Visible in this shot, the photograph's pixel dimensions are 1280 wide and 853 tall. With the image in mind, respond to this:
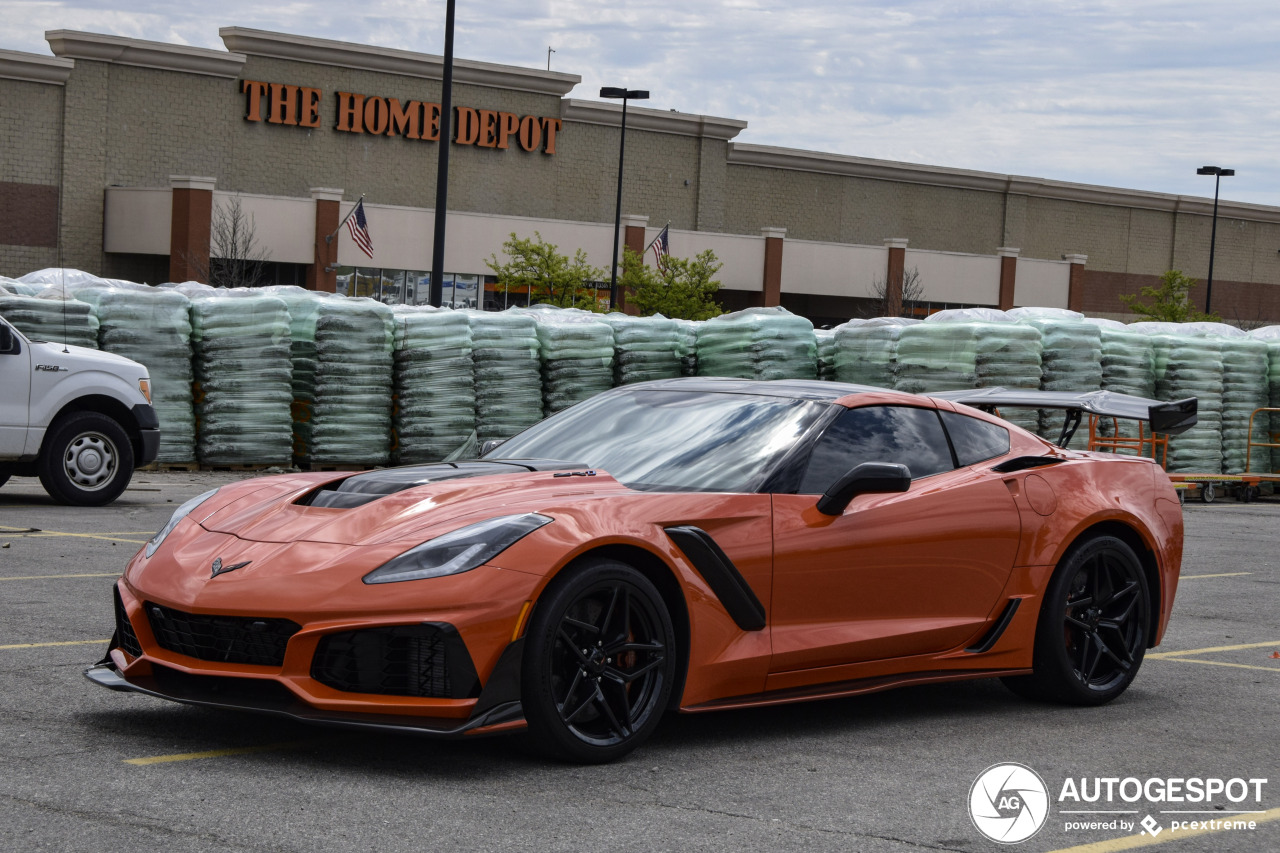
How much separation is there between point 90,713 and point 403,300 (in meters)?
45.0

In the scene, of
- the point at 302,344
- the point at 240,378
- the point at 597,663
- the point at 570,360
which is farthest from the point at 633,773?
the point at 570,360

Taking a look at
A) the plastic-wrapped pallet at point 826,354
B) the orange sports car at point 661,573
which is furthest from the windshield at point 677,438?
the plastic-wrapped pallet at point 826,354

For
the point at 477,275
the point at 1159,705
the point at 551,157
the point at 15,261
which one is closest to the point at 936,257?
the point at 551,157

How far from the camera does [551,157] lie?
57312 millimetres

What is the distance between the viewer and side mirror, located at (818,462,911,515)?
5.97 meters

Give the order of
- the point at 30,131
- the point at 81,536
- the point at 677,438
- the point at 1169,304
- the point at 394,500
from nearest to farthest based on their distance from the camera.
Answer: the point at 394,500
the point at 677,438
the point at 81,536
the point at 30,131
the point at 1169,304

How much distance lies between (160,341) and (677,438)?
41.7ft

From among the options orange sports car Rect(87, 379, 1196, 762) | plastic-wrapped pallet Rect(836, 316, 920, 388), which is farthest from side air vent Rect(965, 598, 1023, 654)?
plastic-wrapped pallet Rect(836, 316, 920, 388)

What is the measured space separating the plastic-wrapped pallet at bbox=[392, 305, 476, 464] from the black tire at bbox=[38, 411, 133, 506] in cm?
516

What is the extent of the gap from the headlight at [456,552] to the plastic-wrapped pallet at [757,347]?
50.1ft

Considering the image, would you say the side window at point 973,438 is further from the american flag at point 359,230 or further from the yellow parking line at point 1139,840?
the american flag at point 359,230

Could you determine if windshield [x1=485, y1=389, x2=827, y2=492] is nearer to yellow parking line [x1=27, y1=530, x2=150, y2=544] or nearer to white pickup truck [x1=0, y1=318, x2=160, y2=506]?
yellow parking line [x1=27, y1=530, x2=150, y2=544]

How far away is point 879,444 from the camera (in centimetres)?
656

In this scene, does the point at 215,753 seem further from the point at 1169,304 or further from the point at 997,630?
the point at 1169,304
